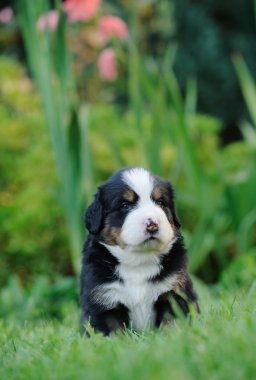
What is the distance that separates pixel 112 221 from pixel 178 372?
1696 millimetres

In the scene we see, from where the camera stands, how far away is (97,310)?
12.0ft

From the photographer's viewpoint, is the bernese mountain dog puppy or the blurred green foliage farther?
the blurred green foliage

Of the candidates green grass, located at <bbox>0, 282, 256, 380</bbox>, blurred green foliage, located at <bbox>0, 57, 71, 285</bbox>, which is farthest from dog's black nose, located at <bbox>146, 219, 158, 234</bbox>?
blurred green foliage, located at <bbox>0, 57, 71, 285</bbox>

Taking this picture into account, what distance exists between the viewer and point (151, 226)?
3.54m

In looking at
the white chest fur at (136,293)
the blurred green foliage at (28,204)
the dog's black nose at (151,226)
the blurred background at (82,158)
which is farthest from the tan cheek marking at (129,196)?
the blurred green foliage at (28,204)

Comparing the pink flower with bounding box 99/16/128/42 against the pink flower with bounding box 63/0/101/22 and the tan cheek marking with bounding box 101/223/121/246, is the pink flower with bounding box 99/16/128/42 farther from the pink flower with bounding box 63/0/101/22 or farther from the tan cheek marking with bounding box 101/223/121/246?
the tan cheek marking with bounding box 101/223/121/246

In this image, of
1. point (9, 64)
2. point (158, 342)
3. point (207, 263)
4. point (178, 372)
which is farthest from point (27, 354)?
point (9, 64)

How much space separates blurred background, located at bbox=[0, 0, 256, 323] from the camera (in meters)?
6.25

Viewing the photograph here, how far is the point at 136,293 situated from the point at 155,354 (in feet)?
3.85

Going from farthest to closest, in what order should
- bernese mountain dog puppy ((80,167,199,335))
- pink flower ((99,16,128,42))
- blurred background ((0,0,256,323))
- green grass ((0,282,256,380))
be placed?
pink flower ((99,16,128,42))
blurred background ((0,0,256,323))
bernese mountain dog puppy ((80,167,199,335))
green grass ((0,282,256,380))

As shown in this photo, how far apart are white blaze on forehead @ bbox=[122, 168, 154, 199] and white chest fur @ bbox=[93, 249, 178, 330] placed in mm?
407

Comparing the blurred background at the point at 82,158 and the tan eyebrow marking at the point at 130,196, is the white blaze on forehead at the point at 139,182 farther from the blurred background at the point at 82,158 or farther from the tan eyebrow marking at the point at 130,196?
→ the blurred background at the point at 82,158

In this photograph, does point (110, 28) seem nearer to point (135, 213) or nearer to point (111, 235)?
point (111, 235)

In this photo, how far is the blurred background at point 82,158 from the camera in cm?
625
